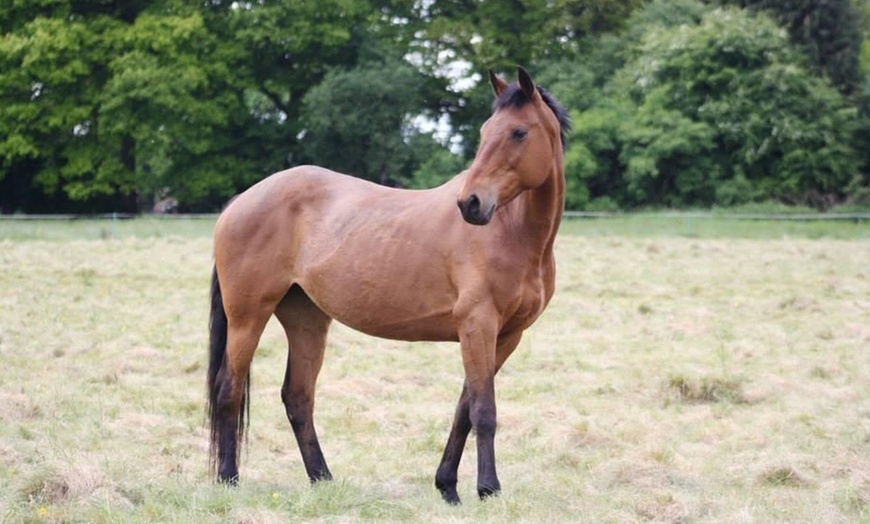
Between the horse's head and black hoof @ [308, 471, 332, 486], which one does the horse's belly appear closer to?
the horse's head

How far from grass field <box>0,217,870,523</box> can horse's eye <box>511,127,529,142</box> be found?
1683 millimetres

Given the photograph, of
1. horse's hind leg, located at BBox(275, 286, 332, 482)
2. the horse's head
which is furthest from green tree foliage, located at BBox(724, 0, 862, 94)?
the horse's head

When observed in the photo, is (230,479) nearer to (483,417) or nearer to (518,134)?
(483,417)

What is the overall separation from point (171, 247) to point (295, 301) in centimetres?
1449

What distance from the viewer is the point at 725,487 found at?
571 centimetres

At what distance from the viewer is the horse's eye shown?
5035mm

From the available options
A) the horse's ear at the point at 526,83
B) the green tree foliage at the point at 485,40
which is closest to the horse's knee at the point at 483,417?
the horse's ear at the point at 526,83

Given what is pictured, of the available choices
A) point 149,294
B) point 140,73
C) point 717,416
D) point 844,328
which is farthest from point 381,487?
point 140,73

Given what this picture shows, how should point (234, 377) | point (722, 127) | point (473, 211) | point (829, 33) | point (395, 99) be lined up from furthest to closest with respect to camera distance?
1. point (829, 33)
2. point (395, 99)
3. point (722, 127)
4. point (234, 377)
5. point (473, 211)

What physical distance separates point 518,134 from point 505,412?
289cm

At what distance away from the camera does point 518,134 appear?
16.5ft

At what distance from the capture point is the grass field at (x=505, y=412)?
200 inches

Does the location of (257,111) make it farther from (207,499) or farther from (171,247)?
(207,499)

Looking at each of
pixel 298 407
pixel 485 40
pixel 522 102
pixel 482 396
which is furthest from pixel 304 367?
pixel 485 40
